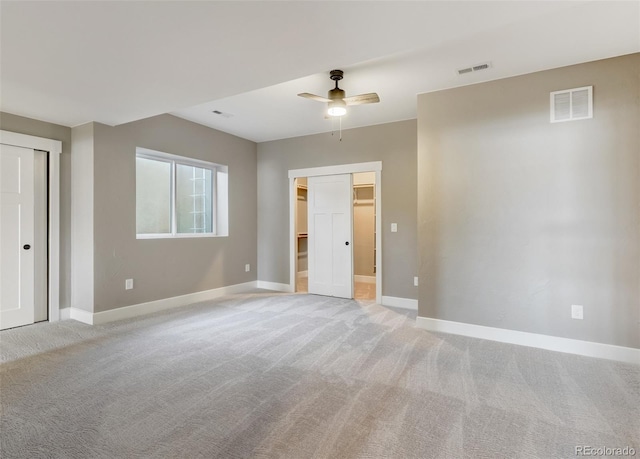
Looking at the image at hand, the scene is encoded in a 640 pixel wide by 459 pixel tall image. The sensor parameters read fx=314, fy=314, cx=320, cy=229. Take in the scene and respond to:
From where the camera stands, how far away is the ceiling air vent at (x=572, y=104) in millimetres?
2877

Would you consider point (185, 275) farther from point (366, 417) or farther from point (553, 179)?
point (553, 179)

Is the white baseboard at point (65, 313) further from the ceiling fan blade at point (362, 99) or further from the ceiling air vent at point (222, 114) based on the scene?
the ceiling fan blade at point (362, 99)

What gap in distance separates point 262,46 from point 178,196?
3.33 meters

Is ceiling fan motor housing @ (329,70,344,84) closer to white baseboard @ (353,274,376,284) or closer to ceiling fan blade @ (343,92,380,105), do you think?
ceiling fan blade @ (343,92,380,105)

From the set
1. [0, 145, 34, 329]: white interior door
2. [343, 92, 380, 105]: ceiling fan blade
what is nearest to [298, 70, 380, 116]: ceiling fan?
[343, 92, 380, 105]: ceiling fan blade

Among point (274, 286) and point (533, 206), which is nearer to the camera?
point (533, 206)

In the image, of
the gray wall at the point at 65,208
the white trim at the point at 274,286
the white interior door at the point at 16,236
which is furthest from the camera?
the white trim at the point at 274,286

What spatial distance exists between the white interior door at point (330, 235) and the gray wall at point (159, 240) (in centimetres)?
125

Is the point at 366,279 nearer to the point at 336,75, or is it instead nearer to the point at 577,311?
the point at 577,311

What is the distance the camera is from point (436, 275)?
11.7ft

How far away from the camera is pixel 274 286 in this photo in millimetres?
5824

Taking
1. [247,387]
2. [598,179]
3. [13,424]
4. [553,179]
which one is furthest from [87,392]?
[598,179]

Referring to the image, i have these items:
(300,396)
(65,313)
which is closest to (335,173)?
(300,396)

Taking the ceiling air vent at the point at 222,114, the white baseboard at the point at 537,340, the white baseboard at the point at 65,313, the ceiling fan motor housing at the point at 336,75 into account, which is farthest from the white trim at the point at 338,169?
the white baseboard at the point at 65,313
